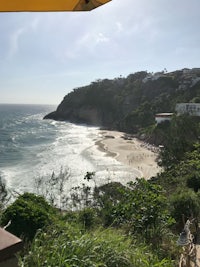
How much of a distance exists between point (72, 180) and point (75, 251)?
855 inches

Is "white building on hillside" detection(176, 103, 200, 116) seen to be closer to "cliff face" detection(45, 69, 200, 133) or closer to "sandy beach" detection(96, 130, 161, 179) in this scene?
"cliff face" detection(45, 69, 200, 133)

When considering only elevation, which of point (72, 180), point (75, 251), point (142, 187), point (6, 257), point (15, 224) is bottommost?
point (72, 180)

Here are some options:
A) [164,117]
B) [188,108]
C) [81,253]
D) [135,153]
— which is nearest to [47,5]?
[81,253]

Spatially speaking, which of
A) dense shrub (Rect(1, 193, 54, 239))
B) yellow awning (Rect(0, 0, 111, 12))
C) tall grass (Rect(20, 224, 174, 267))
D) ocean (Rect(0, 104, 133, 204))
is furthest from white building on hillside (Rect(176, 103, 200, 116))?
yellow awning (Rect(0, 0, 111, 12))

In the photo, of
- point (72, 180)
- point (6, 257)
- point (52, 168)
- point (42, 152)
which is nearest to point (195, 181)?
point (6, 257)

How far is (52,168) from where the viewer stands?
2897 cm

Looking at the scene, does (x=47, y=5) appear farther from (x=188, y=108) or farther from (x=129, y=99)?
(x=129, y=99)

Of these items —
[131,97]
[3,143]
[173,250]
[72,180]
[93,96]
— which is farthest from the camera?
[93,96]

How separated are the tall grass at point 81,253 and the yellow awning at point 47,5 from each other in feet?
6.73

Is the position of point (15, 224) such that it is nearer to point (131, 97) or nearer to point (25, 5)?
point (25, 5)

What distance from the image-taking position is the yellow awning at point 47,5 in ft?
4.34

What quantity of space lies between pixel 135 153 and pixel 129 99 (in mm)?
44210

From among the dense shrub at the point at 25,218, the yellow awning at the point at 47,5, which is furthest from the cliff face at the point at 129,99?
the yellow awning at the point at 47,5

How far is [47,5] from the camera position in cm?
136
